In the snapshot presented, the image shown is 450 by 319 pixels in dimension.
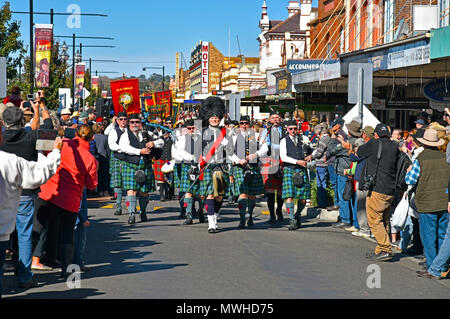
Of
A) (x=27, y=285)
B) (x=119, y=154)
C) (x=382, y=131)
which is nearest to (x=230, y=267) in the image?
(x=27, y=285)

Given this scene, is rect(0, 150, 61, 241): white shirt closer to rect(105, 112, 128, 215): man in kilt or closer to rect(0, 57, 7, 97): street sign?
rect(105, 112, 128, 215): man in kilt

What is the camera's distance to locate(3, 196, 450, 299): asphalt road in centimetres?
768

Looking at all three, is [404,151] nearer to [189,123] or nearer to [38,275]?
[189,123]

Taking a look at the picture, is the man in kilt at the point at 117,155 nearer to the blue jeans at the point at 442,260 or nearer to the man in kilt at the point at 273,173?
the man in kilt at the point at 273,173

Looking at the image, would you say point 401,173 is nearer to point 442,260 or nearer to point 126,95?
point 442,260

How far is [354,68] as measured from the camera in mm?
13891

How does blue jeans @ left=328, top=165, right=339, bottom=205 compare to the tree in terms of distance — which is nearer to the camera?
blue jeans @ left=328, top=165, right=339, bottom=205

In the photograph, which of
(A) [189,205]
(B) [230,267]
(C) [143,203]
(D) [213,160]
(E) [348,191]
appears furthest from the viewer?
(C) [143,203]

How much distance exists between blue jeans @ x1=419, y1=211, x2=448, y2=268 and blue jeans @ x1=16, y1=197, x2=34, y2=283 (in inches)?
Result: 191

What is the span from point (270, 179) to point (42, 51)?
1324 cm

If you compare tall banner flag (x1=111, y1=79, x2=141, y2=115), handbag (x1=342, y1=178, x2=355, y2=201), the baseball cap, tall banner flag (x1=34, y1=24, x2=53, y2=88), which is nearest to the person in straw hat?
the baseball cap

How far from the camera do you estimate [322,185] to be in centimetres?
1541

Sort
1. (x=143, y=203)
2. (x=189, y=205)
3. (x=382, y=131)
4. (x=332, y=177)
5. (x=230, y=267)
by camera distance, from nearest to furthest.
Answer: (x=230, y=267) < (x=382, y=131) < (x=189, y=205) < (x=143, y=203) < (x=332, y=177)
